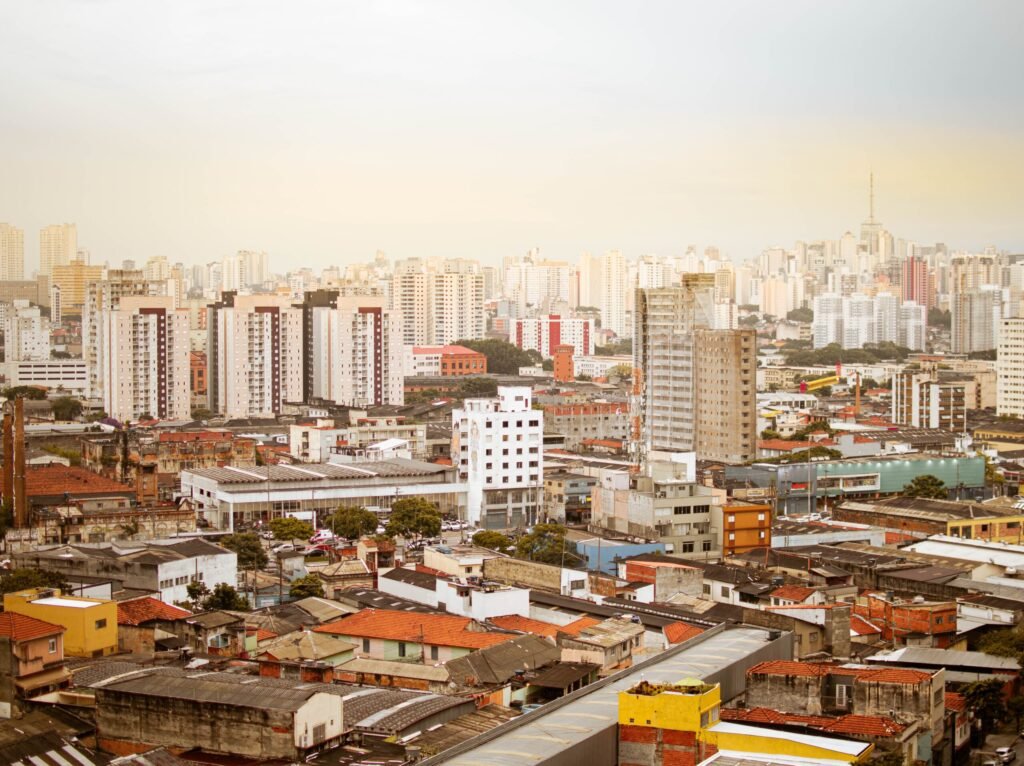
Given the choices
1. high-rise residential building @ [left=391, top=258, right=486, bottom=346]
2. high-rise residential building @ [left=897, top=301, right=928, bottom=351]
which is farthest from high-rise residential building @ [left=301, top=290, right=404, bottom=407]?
high-rise residential building @ [left=897, top=301, right=928, bottom=351]

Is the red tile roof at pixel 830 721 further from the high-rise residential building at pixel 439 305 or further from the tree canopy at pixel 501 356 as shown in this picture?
the high-rise residential building at pixel 439 305

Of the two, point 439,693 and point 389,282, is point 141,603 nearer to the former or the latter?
point 439,693

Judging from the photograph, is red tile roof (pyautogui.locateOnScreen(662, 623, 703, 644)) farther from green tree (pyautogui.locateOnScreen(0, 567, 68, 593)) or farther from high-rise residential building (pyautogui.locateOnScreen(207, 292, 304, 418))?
high-rise residential building (pyautogui.locateOnScreen(207, 292, 304, 418))

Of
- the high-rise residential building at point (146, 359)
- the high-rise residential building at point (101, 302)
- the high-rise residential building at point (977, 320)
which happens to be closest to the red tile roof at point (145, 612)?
the high-rise residential building at point (146, 359)

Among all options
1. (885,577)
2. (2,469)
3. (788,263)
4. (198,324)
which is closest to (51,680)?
(885,577)

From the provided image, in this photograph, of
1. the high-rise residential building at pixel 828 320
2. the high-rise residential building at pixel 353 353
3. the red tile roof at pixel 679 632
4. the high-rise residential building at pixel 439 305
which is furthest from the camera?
the high-rise residential building at pixel 828 320

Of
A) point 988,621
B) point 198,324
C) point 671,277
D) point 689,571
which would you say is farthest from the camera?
point 671,277
